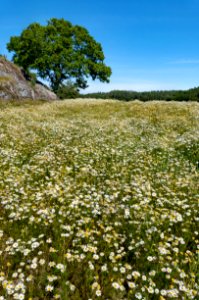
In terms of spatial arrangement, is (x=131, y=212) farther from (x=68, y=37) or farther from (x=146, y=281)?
(x=68, y=37)

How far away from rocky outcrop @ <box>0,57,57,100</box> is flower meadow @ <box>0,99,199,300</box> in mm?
26684

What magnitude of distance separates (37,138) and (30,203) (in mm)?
7363

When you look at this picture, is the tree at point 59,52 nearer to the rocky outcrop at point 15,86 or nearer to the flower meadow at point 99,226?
the rocky outcrop at point 15,86

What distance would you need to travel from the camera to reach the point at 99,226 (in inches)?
239

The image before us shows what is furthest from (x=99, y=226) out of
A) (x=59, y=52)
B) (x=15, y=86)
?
(x=59, y=52)

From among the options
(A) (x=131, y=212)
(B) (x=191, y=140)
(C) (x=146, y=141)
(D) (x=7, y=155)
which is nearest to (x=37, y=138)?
(D) (x=7, y=155)

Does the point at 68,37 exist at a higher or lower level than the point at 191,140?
higher

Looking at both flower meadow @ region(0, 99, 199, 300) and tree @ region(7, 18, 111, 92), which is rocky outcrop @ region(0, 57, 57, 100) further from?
flower meadow @ region(0, 99, 199, 300)

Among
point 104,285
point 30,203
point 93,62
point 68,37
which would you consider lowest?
point 104,285

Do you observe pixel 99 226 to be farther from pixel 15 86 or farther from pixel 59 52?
pixel 59 52

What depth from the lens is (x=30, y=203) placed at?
260 inches

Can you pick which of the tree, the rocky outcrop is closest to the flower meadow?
the rocky outcrop

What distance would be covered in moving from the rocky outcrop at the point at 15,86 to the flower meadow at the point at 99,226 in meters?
26.7

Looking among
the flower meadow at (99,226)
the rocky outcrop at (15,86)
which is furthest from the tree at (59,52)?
the flower meadow at (99,226)
